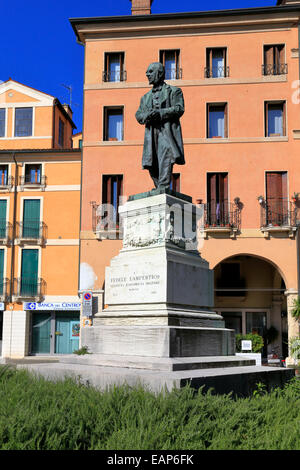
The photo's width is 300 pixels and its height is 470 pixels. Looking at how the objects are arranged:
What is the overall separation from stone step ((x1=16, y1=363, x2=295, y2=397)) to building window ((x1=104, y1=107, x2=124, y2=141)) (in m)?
18.9

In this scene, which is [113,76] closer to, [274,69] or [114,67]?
[114,67]

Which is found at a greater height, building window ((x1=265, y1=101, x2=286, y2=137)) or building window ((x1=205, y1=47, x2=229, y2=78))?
building window ((x1=205, y1=47, x2=229, y2=78))

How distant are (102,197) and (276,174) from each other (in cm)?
769

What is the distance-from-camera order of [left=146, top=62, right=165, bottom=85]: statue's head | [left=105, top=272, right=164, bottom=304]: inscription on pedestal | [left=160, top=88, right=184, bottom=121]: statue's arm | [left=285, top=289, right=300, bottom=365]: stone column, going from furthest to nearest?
[left=285, top=289, right=300, bottom=365]: stone column → [left=146, top=62, right=165, bottom=85]: statue's head → [left=160, top=88, right=184, bottom=121]: statue's arm → [left=105, top=272, right=164, bottom=304]: inscription on pedestal

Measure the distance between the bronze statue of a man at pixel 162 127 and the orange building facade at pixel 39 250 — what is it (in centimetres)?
1986

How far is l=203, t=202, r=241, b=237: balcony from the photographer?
23281 mm

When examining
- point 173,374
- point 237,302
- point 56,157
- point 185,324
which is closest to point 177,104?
point 185,324

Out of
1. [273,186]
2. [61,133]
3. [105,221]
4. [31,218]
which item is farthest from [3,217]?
[273,186]

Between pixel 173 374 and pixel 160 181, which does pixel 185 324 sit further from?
pixel 160 181

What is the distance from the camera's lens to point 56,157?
2877cm

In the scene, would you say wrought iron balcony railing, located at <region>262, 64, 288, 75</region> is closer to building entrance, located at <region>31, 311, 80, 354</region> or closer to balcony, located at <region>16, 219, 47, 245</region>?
balcony, located at <region>16, 219, 47, 245</region>

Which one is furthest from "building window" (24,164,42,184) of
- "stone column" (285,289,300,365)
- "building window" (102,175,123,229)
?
"stone column" (285,289,300,365)

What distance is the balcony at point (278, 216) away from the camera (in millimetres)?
22969

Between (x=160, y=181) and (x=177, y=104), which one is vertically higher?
(x=177, y=104)
